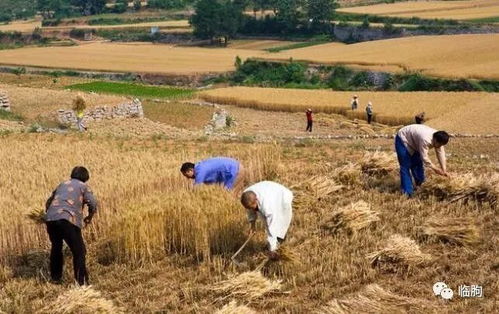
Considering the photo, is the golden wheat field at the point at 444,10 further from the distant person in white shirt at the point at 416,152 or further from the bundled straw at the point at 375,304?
the bundled straw at the point at 375,304

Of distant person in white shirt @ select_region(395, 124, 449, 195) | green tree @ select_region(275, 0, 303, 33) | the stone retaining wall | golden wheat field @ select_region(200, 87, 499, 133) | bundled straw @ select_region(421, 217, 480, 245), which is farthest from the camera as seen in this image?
green tree @ select_region(275, 0, 303, 33)

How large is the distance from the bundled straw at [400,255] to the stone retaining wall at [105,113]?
72.1 feet

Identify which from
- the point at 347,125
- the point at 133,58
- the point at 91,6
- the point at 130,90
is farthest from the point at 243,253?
the point at 91,6

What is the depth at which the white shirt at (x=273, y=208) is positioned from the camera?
7758 millimetres

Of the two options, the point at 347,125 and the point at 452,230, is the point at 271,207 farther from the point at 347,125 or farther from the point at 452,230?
the point at 347,125

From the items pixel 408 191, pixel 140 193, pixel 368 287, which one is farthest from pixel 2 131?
pixel 368 287

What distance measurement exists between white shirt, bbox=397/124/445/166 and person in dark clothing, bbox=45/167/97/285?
197 inches

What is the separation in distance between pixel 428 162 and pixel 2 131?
51.1 feet

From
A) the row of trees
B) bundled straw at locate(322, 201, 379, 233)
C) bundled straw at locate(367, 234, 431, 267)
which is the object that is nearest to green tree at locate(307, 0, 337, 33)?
the row of trees

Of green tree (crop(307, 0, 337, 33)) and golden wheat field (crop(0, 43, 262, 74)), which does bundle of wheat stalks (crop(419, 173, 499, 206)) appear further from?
green tree (crop(307, 0, 337, 33))

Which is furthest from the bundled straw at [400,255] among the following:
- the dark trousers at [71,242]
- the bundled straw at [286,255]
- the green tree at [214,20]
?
the green tree at [214,20]

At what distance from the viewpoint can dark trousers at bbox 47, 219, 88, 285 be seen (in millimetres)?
7816

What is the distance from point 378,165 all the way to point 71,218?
6.40 meters

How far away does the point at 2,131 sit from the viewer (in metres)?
21.5
